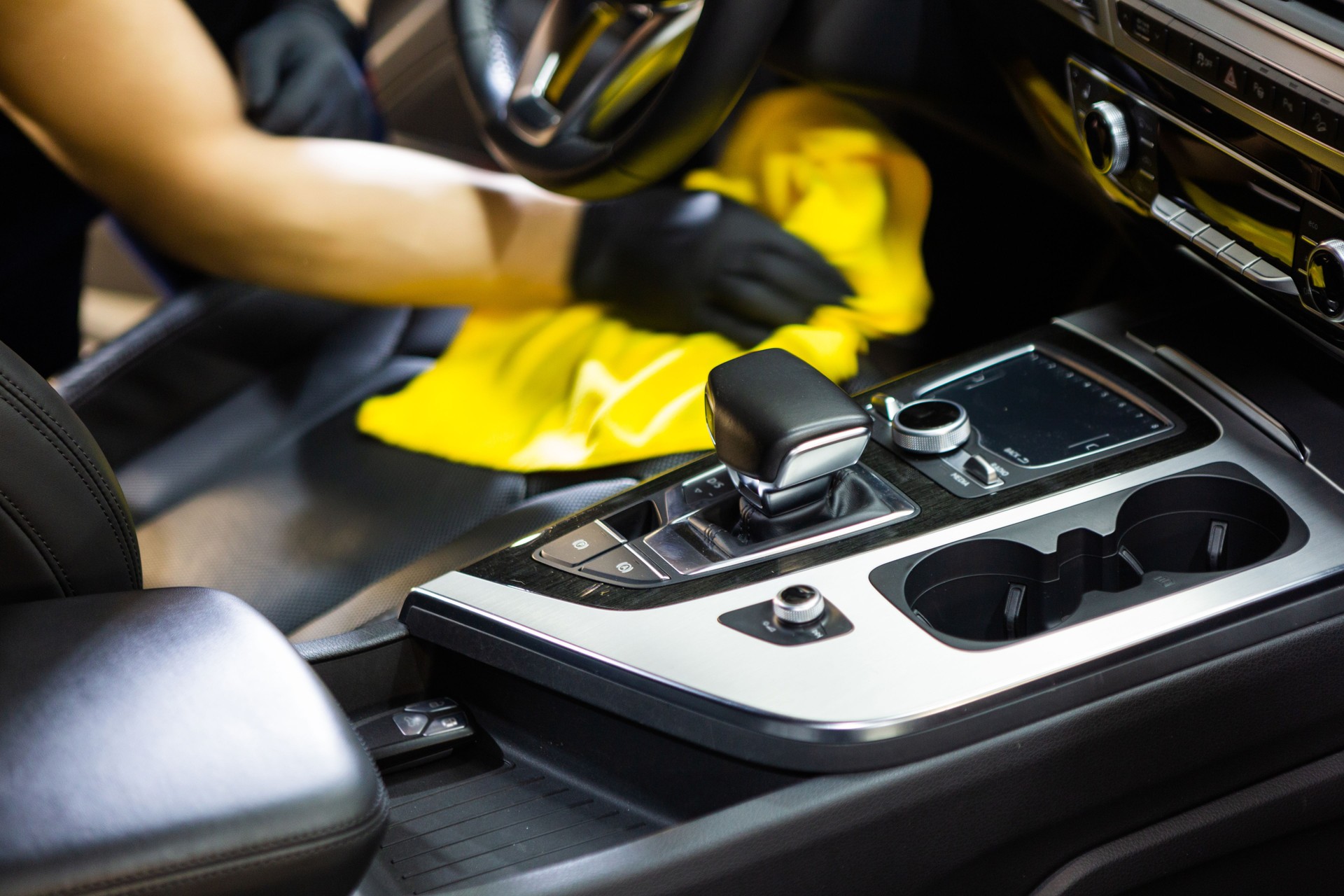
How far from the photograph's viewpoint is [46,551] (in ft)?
2.08

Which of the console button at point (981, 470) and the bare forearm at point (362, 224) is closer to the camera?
the console button at point (981, 470)

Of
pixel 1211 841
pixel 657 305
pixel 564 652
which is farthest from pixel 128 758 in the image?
pixel 657 305

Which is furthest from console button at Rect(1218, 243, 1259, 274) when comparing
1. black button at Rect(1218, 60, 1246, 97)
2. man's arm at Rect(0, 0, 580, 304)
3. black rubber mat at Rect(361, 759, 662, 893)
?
man's arm at Rect(0, 0, 580, 304)

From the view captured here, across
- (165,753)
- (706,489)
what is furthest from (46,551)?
(706,489)

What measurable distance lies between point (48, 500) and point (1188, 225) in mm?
677

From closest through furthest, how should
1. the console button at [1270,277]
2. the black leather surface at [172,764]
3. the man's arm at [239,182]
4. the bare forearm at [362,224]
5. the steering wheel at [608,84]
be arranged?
the black leather surface at [172,764] < the console button at [1270,277] < the steering wheel at [608,84] < the man's arm at [239,182] < the bare forearm at [362,224]

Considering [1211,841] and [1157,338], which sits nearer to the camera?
[1211,841]

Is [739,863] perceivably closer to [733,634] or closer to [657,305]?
[733,634]

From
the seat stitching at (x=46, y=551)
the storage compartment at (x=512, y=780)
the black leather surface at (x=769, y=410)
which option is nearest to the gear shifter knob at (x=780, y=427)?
the black leather surface at (x=769, y=410)

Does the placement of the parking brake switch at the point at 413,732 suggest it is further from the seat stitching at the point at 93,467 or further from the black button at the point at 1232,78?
the black button at the point at 1232,78

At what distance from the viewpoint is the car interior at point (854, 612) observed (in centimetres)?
52

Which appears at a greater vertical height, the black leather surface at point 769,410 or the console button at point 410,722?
the black leather surface at point 769,410

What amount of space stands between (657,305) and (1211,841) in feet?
1.98

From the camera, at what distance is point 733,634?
2.11 feet
